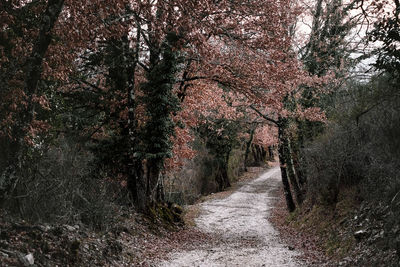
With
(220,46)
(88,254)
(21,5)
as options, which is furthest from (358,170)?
(21,5)

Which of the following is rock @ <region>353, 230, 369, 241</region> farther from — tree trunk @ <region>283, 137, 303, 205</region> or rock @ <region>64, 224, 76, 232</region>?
tree trunk @ <region>283, 137, 303, 205</region>

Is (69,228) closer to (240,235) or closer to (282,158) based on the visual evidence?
(240,235)

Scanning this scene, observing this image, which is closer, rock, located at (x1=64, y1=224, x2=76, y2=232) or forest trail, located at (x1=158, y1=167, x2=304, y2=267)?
rock, located at (x1=64, y1=224, x2=76, y2=232)

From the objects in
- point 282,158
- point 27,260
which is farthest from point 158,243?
point 282,158

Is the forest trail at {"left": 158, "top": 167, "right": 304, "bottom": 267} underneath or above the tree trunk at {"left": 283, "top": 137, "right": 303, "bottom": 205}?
underneath

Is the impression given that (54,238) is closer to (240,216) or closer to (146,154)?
(146,154)

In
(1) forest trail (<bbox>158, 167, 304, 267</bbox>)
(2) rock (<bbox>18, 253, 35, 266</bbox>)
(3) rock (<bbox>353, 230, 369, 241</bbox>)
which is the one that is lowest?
(1) forest trail (<bbox>158, 167, 304, 267</bbox>)

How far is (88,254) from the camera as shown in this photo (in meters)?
8.50

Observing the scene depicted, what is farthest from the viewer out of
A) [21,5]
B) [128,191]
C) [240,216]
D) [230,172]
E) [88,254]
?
[230,172]

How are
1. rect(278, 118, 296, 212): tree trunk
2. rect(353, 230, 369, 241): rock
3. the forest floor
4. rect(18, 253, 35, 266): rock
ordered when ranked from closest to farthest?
rect(18, 253, 35, 266): rock < the forest floor < rect(353, 230, 369, 241): rock < rect(278, 118, 296, 212): tree trunk

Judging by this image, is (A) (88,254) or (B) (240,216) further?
(B) (240,216)

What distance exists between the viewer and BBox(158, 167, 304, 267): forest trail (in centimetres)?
1081

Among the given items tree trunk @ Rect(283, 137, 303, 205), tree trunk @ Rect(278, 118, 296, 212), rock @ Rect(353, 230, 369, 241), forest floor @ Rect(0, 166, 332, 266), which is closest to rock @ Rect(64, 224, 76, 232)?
forest floor @ Rect(0, 166, 332, 266)

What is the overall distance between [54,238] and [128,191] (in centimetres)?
611
